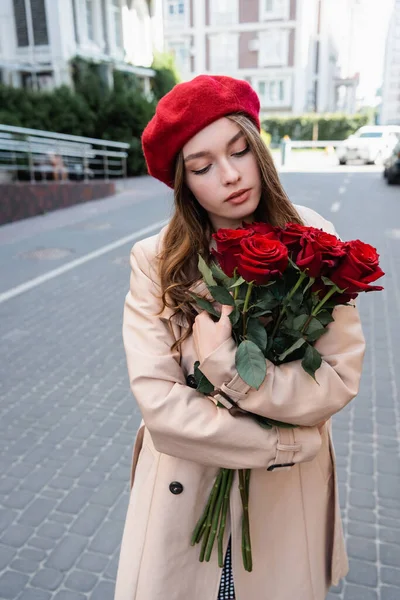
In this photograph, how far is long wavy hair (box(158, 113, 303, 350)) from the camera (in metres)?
1.58

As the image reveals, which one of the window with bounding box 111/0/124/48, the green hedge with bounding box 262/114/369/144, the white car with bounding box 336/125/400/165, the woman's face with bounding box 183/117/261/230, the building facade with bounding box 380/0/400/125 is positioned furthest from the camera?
the building facade with bounding box 380/0/400/125

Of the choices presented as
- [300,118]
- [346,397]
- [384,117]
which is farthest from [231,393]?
[384,117]

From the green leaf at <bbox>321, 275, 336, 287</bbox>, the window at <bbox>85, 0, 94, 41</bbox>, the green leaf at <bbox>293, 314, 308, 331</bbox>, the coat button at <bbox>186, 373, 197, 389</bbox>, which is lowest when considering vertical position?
the coat button at <bbox>186, 373, 197, 389</bbox>

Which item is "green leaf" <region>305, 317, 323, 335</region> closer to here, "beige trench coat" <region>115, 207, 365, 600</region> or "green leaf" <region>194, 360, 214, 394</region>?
"beige trench coat" <region>115, 207, 365, 600</region>

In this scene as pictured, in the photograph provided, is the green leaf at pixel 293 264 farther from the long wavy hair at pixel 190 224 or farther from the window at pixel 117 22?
the window at pixel 117 22

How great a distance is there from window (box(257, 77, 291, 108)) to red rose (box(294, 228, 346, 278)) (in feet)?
167

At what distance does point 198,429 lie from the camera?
1.38m

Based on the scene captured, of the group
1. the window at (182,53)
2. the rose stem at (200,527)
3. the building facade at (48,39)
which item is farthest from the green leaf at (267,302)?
the window at (182,53)

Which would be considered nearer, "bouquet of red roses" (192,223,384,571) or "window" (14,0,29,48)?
"bouquet of red roses" (192,223,384,571)

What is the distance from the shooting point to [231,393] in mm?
1338

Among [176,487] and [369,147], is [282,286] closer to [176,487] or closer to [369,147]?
[176,487]

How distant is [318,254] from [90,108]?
21.3 metres

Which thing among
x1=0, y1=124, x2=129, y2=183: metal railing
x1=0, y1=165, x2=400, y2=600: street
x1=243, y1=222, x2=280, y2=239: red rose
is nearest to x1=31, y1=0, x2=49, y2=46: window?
x1=0, y1=124, x2=129, y2=183: metal railing

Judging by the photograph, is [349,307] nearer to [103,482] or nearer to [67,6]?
[103,482]
